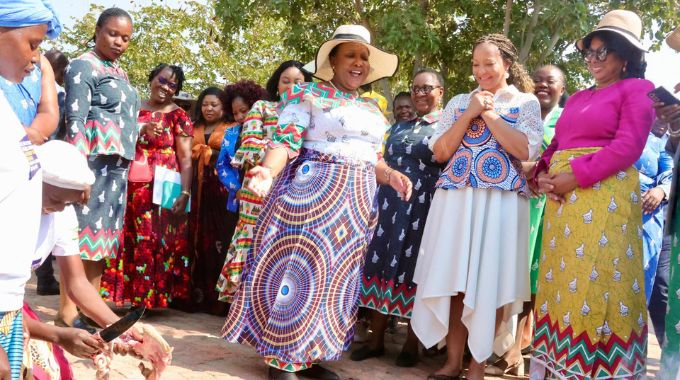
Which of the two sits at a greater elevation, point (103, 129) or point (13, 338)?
point (103, 129)

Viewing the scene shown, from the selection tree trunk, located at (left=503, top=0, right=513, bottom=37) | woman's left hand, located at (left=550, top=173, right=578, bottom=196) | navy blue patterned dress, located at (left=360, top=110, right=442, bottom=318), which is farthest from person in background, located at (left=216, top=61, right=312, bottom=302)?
tree trunk, located at (left=503, top=0, right=513, bottom=37)

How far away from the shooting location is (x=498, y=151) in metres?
3.98

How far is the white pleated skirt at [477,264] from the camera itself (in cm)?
387

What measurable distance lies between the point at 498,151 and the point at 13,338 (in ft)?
9.24

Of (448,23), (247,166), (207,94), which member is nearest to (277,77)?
(247,166)

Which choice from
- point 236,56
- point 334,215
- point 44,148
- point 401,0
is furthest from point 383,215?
point 236,56

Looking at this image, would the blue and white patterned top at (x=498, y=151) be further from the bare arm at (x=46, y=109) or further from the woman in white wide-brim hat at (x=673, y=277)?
the bare arm at (x=46, y=109)

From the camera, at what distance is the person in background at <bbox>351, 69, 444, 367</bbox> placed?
4594 mm

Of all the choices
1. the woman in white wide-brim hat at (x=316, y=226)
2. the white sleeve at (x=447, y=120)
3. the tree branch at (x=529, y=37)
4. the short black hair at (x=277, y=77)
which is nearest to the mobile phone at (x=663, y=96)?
the white sleeve at (x=447, y=120)

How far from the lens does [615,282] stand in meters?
3.37

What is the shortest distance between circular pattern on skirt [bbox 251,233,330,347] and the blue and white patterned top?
0.94 meters

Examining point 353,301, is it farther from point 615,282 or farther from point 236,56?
point 236,56

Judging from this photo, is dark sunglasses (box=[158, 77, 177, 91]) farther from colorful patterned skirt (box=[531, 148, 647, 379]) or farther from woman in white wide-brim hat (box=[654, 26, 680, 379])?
woman in white wide-brim hat (box=[654, 26, 680, 379])

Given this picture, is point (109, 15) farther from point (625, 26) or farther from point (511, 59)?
point (625, 26)
